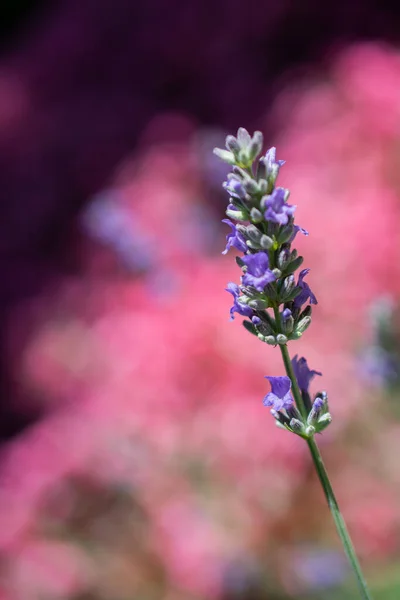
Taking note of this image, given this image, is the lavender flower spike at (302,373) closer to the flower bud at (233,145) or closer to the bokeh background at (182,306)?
the flower bud at (233,145)

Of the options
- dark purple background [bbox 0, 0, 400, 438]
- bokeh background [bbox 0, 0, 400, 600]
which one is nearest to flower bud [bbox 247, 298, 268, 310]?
bokeh background [bbox 0, 0, 400, 600]

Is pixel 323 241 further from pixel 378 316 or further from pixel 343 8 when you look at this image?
pixel 343 8

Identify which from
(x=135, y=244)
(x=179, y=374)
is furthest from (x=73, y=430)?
(x=135, y=244)

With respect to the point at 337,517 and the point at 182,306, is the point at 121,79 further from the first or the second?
the point at 337,517

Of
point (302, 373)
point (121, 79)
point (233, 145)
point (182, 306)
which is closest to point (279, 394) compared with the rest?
point (302, 373)

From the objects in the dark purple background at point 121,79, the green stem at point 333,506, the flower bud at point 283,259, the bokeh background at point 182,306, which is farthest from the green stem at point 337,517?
the dark purple background at point 121,79

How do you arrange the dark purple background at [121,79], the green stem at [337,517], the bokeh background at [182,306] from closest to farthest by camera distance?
the green stem at [337,517] < the bokeh background at [182,306] < the dark purple background at [121,79]
